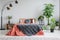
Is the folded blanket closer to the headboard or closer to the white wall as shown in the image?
the headboard

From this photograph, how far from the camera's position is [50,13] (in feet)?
17.6

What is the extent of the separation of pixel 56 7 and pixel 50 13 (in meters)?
0.52

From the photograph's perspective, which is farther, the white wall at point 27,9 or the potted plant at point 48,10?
the white wall at point 27,9

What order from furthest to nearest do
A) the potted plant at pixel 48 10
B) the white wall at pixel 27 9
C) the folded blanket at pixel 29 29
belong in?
the white wall at pixel 27 9 < the potted plant at pixel 48 10 < the folded blanket at pixel 29 29

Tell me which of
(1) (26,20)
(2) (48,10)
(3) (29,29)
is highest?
(2) (48,10)

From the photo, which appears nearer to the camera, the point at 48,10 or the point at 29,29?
the point at 29,29

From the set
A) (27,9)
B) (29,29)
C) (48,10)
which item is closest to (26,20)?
(27,9)

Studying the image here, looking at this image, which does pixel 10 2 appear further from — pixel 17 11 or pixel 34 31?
pixel 34 31

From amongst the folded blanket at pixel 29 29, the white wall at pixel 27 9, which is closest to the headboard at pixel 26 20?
the white wall at pixel 27 9

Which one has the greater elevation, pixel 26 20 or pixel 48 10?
pixel 48 10

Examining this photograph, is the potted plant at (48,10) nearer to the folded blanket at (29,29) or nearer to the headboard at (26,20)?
the headboard at (26,20)

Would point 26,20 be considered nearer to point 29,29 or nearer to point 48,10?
point 48,10

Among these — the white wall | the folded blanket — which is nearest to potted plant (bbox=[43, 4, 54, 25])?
the white wall

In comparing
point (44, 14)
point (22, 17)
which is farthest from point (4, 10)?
point (44, 14)
